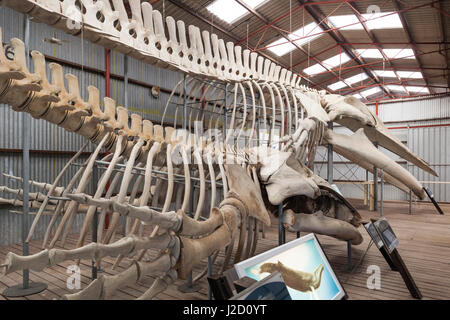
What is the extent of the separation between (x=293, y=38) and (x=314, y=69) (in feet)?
12.2

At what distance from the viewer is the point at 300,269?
2176 millimetres

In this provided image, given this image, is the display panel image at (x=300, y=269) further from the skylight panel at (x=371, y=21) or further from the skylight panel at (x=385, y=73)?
the skylight panel at (x=385, y=73)

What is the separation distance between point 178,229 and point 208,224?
0.30 m

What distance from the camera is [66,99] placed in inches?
100

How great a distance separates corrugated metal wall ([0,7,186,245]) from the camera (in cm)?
600

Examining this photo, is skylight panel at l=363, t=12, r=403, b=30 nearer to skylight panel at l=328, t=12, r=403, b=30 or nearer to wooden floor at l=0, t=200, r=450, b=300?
skylight panel at l=328, t=12, r=403, b=30

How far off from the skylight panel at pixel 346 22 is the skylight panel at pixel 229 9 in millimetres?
3062

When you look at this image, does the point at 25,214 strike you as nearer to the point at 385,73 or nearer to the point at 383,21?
the point at 383,21

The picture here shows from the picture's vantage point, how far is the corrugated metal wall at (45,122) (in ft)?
19.7

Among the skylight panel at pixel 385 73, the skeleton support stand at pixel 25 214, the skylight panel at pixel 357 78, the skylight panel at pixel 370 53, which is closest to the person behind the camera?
the skeleton support stand at pixel 25 214

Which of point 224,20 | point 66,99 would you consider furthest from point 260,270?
point 224,20

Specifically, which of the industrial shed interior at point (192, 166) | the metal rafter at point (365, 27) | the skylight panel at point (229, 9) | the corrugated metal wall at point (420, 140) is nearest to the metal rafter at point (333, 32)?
the industrial shed interior at point (192, 166)

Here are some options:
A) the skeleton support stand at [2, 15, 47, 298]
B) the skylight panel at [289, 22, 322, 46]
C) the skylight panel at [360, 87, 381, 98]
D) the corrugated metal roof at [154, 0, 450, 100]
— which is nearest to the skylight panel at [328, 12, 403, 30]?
the corrugated metal roof at [154, 0, 450, 100]

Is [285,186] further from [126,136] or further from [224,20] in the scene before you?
[224,20]
